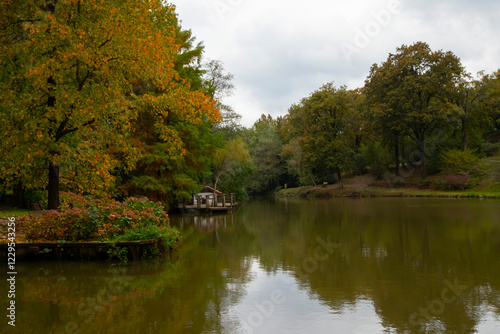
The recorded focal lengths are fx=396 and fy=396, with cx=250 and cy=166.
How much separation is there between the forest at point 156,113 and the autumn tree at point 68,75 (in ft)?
0.12

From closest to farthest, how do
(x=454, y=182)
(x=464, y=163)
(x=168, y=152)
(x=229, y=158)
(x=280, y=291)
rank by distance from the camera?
(x=280, y=291), (x=168, y=152), (x=229, y=158), (x=454, y=182), (x=464, y=163)

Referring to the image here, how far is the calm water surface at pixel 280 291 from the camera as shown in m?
5.56

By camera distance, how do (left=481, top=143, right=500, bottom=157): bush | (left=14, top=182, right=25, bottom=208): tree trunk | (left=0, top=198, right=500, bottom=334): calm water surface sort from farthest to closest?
(left=481, top=143, right=500, bottom=157): bush, (left=14, top=182, right=25, bottom=208): tree trunk, (left=0, top=198, right=500, bottom=334): calm water surface

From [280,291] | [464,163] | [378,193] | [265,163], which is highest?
[265,163]

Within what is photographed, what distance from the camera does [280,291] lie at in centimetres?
735

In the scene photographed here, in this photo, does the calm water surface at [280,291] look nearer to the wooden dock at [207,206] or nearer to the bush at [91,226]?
the bush at [91,226]

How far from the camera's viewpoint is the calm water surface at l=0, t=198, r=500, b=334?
556 centimetres

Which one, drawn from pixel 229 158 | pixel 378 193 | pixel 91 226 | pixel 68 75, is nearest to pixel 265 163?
pixel 378 193

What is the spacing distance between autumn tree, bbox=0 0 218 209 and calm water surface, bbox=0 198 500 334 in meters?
2.97

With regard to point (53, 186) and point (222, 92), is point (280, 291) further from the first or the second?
point (222, 92)

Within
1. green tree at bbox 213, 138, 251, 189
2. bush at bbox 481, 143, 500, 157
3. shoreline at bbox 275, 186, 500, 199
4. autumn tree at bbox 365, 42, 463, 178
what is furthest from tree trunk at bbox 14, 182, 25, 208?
bush at bbox 481, 143, 500, 157

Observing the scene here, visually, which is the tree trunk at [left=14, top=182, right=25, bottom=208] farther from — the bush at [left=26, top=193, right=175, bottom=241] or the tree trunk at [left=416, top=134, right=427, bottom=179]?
the tree trunk at [left=416, top=134, right=427, bottom=179]

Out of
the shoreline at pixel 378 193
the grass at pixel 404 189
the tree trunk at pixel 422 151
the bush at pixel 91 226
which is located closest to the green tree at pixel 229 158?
the shoreline at pixel 378 193

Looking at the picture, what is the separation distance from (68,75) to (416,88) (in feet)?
132
